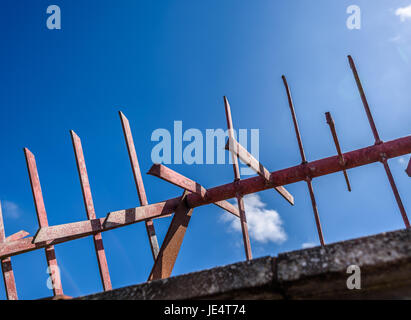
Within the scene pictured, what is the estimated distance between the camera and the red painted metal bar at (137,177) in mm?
5141

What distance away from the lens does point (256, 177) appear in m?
5.23

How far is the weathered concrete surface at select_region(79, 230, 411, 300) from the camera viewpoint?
1594 mm

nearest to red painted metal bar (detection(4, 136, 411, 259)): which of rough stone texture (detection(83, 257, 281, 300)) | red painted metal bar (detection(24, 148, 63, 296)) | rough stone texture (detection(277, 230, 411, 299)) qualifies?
red painted metal bar (detection(24, 148, 63, 296))

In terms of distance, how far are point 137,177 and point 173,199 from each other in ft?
2.26

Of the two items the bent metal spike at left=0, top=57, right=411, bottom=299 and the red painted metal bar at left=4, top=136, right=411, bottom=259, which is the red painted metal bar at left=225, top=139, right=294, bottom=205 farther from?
the red painted metal bar at left=4, top=136, right=411, bottom=259

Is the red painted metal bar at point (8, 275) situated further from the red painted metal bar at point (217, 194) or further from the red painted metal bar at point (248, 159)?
the red painted metal bar at point (248, 159)

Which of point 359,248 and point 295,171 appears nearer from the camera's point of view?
point 359,248

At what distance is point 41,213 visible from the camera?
4777mm

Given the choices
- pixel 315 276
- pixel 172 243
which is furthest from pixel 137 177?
pixel 315 276

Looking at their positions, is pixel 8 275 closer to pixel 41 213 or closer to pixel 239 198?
pixel 41 213

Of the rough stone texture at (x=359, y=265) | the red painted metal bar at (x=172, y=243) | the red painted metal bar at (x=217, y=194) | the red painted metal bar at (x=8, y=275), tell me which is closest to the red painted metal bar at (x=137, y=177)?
the red painted metal bar at (x=217, y=194)

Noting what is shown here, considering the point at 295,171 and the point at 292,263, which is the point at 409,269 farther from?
the point at 295,171
